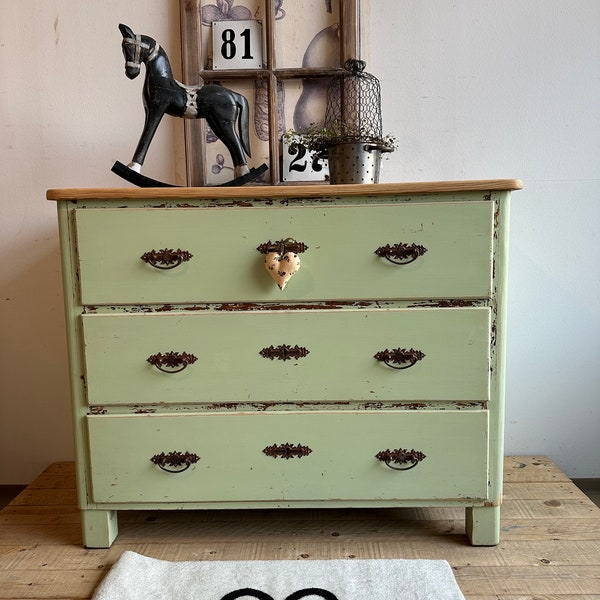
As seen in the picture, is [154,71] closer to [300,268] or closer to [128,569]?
[300,268]

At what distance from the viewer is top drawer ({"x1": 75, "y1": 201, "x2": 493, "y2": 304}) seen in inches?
53.1

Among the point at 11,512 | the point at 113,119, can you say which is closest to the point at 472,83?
the point at 113,119

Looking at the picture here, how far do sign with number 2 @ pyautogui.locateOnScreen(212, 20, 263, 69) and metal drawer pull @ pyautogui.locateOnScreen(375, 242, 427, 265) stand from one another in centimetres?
86

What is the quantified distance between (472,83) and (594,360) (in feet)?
3.35

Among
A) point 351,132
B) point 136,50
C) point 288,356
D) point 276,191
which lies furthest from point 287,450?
point 136,50

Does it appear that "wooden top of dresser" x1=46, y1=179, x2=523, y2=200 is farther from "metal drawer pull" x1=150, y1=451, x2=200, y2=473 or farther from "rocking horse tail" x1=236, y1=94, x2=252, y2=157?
"metal drawer pull" x1=150, y1=451, x2=200, y2=473

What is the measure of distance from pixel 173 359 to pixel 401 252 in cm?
61

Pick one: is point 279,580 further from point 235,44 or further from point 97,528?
point 235,44

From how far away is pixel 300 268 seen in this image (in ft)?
4.47

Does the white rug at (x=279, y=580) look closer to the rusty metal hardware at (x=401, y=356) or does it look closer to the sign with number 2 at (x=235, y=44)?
the rusty metal hardware at (x=401, y=356)

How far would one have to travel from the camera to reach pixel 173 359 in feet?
4.59

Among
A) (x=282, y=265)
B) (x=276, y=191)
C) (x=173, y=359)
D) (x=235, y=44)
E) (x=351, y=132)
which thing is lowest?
(x=173, y=359)

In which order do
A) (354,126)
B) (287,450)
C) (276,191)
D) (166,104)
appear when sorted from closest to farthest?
1. (276,191)
2. (287,450)
3. (166,104)
4. (354,126)

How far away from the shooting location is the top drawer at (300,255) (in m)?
1.35
